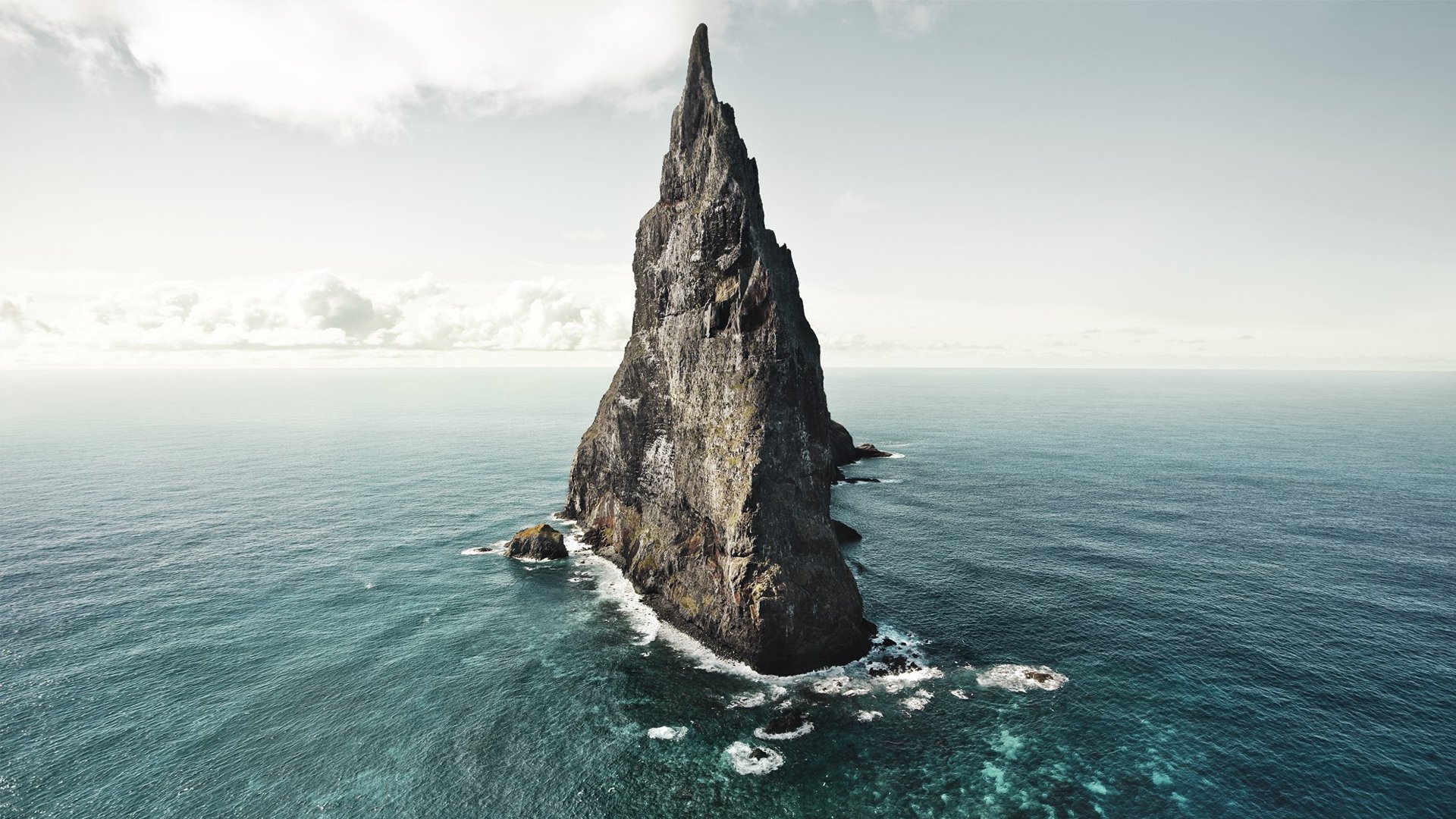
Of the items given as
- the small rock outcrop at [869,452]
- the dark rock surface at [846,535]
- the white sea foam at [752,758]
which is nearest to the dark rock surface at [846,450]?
the small rock outcrop at [869,452]

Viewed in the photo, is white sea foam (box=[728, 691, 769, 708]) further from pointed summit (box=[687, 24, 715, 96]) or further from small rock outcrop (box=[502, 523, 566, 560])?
Answer: pointed summit (box=[687, 24, 715, 96])

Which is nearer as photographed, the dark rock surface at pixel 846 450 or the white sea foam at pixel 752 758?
the white sea foam at pixel 752 758

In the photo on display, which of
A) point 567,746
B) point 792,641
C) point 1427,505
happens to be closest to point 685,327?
point 792,641

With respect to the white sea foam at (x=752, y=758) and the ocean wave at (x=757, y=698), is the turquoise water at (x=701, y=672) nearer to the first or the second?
the ocean wave at (x=757, y=698)

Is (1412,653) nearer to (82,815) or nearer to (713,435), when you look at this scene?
(713,435)

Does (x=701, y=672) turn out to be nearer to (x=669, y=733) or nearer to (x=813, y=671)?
(x=669, y=733)

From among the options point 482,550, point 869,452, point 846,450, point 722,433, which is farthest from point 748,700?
point 869,452

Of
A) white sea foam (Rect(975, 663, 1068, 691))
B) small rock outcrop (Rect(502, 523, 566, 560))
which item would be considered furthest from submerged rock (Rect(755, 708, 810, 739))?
small rock outcrop (Rect(502, 523, 566, 560))
